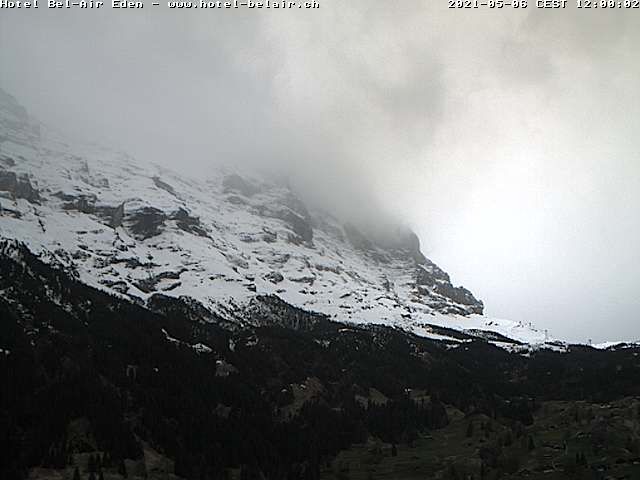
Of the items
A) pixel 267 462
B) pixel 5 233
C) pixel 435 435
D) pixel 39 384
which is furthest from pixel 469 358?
pixel 5 233

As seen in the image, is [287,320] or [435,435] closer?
[435,435]

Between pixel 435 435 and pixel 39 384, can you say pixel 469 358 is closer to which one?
pixel 435 435

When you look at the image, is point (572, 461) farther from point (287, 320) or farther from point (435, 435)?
point (287, 320)

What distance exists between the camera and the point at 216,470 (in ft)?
235

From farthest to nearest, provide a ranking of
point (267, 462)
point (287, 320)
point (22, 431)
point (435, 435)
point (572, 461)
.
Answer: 1. point (287, 320)
2. point (435, 435)
3. point (267, 462)
4. point (22, 431)
5. point (572, 461)

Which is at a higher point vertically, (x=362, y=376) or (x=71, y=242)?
(x=71, y=242)

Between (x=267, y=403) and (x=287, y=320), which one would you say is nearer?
(x=267, y=403)

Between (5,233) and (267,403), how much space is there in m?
101

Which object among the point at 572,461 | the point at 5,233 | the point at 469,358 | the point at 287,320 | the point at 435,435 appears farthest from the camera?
the point at 287,320

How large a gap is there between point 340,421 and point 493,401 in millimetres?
41691

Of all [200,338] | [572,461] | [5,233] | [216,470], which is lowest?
[216,470]

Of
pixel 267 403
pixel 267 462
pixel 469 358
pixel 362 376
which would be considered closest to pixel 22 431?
pixel 267 462

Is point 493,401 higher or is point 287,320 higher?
point 287,320

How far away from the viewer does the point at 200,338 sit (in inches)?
5290
